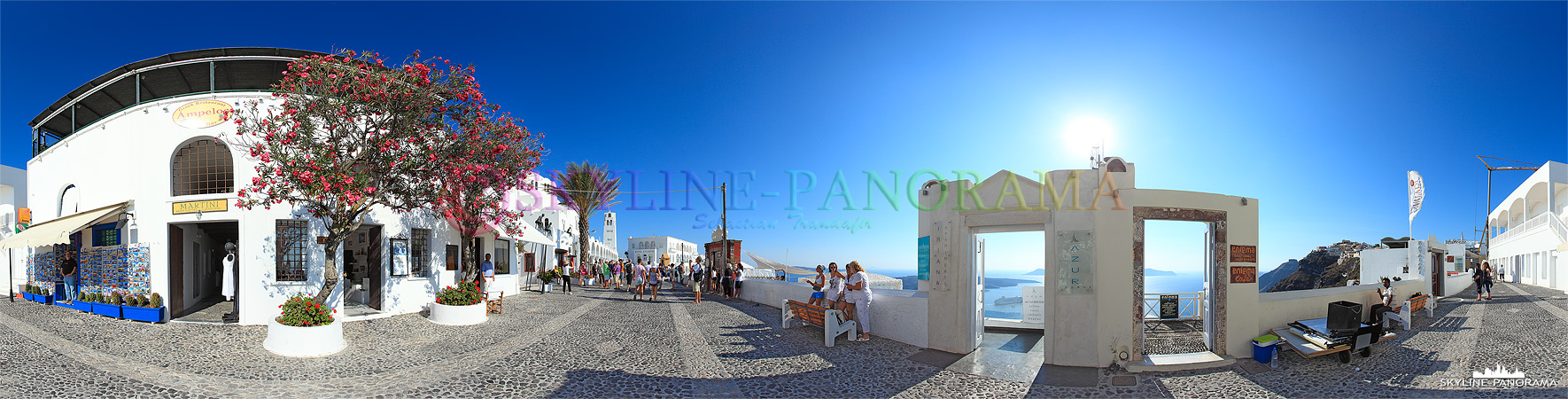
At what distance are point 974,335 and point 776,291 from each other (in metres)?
6.98

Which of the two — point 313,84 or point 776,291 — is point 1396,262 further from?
point 313,84

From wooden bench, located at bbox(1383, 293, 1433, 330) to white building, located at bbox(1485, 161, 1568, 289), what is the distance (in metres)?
14.8

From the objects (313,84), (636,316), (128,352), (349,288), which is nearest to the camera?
(128,352)

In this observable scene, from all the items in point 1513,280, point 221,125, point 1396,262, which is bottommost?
point 1513,280

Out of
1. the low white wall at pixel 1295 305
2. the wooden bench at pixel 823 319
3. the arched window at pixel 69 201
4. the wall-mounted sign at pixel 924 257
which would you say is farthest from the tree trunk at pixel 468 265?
the low white wall at pixel 1295 305

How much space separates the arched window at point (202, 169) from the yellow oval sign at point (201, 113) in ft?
1.08

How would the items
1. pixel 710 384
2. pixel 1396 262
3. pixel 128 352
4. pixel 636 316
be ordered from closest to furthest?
pixel 710 384, pixel 128 352, pixel 636 316, pixel 1396 262

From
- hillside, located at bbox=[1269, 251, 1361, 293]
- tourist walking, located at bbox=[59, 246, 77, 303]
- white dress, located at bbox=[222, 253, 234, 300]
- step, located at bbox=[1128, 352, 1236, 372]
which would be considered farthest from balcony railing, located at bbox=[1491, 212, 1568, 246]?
tourist walking, located at bbox=[59, 246, 77, 303]

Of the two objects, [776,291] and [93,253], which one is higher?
[93,253]

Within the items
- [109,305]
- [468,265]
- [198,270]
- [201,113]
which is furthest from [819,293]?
[198,270]

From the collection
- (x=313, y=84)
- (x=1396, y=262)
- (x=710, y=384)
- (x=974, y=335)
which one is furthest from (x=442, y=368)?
(x=1396, y=262)

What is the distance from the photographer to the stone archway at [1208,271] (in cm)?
754

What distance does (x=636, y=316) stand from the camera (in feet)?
41.9

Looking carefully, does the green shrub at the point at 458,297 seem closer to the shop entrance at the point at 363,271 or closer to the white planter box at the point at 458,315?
the white planter box at the point at 458,315
